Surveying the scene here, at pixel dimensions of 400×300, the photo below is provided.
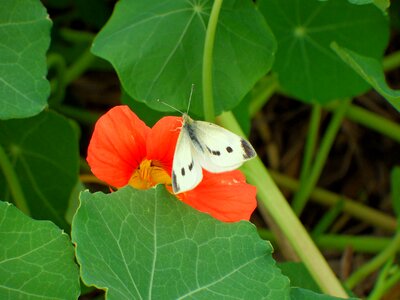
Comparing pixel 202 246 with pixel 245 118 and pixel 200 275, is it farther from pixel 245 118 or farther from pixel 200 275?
pixel 245 118

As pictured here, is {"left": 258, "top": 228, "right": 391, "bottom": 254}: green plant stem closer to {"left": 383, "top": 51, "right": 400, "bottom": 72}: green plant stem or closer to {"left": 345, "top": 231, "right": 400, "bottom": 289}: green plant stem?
{"left": 345, "top": 231, "right": 400, "bottom": 289}: green plant stem

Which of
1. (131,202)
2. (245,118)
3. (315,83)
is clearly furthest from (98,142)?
(315,83)

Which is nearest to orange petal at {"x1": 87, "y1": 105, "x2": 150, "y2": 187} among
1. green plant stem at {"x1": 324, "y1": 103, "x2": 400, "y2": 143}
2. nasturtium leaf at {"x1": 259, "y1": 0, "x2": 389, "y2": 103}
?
nasturtium leaf at {"x1": 259, "y1": 0, "x2": 389, "y2": 103}

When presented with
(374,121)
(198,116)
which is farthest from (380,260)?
(198,116)

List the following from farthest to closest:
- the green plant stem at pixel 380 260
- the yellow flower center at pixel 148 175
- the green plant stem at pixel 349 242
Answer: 1. the green plant stem at pixel 349 242
2. the green plant stem at pixel 380 260
3. the yellow flower center at pixel 148 175

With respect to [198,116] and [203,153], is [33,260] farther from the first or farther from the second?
[198,116]

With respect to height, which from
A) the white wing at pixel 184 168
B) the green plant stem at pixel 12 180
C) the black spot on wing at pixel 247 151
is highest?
the black spot on wing at pixel 247 151

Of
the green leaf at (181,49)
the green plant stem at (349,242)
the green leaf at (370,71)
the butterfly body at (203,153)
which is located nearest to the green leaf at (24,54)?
the green leaf at (181,49)

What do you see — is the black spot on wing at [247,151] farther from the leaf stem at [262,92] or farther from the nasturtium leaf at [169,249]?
the leaf stem at [262,92]
